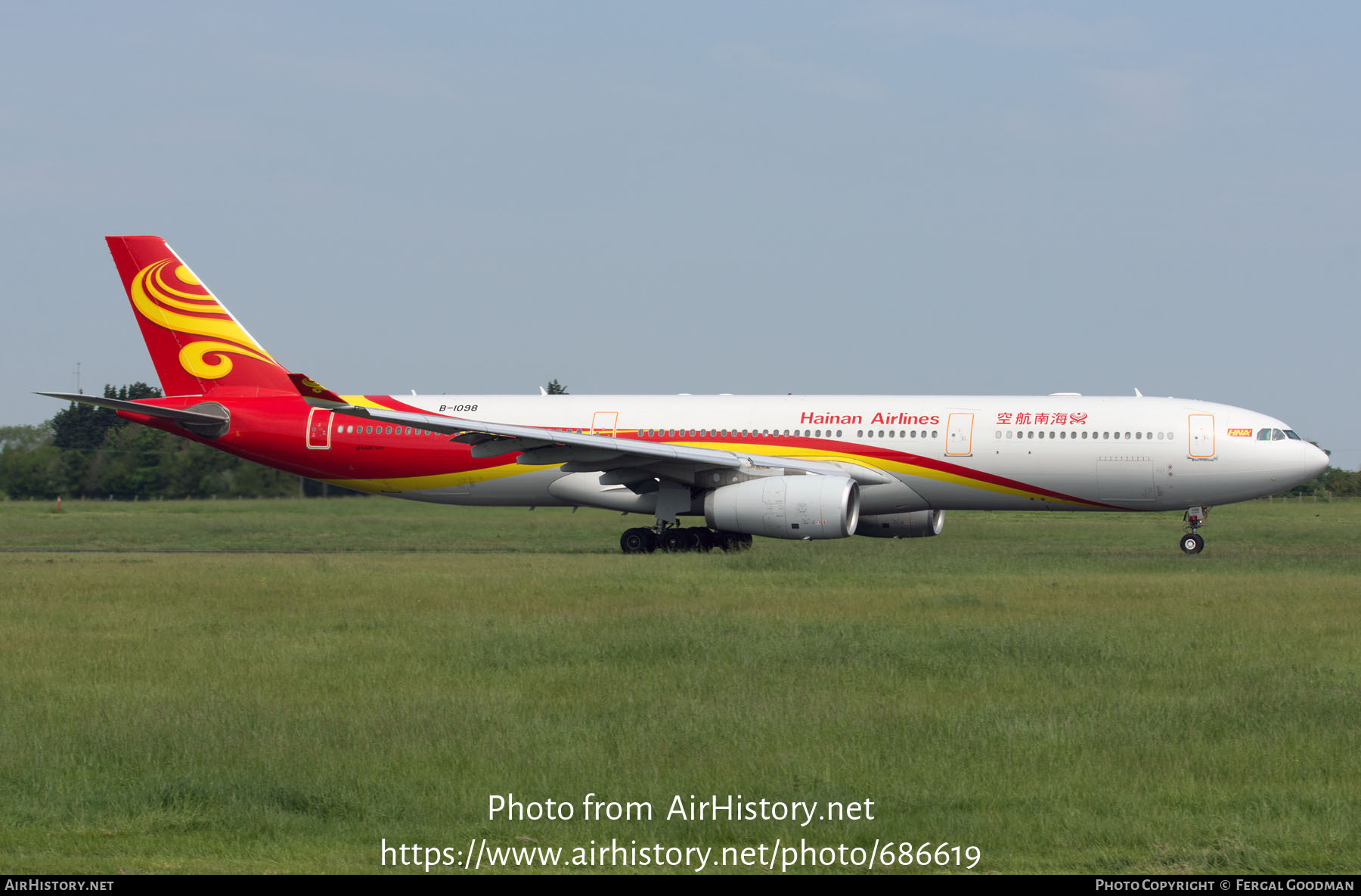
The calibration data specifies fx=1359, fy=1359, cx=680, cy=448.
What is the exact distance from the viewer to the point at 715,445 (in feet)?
81.8

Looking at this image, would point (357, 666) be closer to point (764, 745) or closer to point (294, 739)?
point (294, 739)

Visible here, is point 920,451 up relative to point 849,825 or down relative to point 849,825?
up

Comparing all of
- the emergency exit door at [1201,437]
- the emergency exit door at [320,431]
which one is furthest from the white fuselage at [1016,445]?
the emergency exit door at [320,431]

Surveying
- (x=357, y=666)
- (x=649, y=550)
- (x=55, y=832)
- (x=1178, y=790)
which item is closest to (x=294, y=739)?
(x=55, y=832)

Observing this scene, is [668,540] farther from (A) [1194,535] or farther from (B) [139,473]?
(B) [139,473]

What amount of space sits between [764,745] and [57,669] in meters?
5.95

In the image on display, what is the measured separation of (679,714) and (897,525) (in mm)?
17420

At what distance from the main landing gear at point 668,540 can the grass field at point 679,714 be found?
19.8 feet

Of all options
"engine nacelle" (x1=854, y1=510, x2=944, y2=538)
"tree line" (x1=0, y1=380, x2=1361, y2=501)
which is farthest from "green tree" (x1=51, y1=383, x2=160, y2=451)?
"engine nacelle" (x1=854, y1=510, x2=944, y2=538)

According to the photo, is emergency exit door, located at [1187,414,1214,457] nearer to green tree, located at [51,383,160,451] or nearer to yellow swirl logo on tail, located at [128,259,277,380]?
yellow swirl logo on tail, located at [128,259,277,380]

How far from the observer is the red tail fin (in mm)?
26781

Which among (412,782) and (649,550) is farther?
(649,550)

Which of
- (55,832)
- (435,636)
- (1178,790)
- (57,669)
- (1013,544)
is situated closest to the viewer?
(55,832)

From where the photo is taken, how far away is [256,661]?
11.0m
